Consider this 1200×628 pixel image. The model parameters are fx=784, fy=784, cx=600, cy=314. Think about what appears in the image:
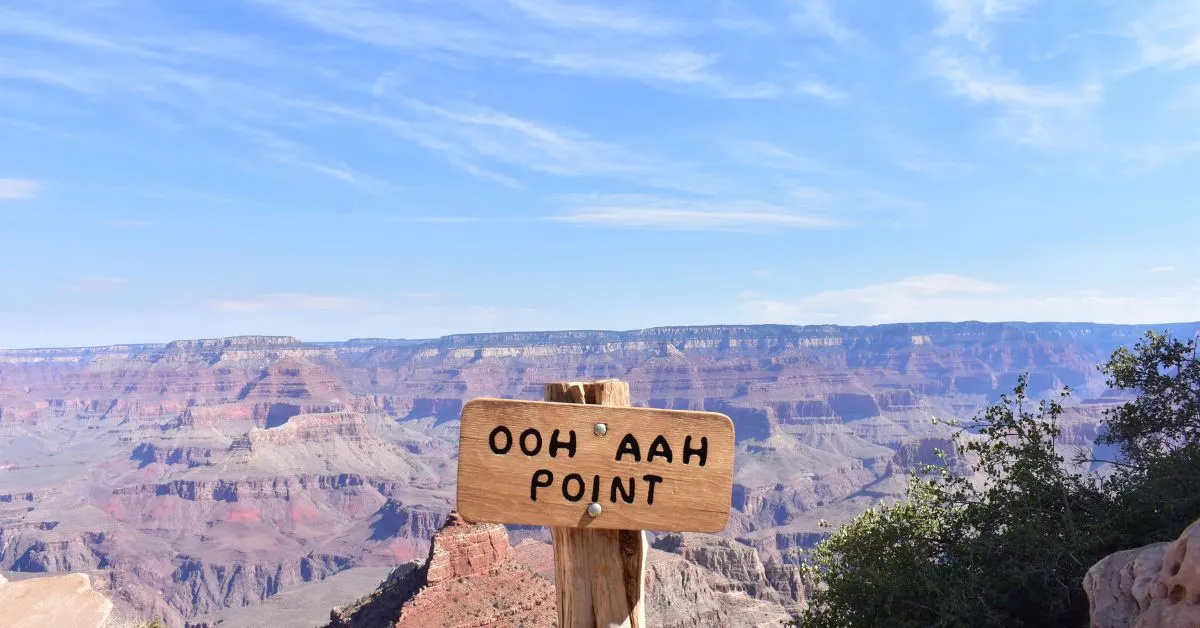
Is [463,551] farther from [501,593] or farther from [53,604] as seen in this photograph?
[53,604]

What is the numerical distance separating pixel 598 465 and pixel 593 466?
0.10ft

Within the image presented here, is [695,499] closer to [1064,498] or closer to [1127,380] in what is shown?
[1064,498]

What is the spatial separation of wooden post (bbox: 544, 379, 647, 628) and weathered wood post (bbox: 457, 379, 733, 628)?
70 millimetres

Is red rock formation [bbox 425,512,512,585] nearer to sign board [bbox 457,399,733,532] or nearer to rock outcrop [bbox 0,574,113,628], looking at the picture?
rock outcrop [bbox 0,574,113,628]

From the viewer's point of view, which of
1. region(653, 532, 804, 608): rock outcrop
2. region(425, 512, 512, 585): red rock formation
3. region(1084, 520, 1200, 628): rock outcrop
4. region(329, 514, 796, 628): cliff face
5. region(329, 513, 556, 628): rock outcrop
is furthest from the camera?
region(653, 532, 804, 608): rock outcrop

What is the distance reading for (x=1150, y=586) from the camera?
9.58 m

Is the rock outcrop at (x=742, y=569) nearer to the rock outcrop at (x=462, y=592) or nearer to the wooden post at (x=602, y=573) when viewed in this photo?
the rock outcrop at (x=462, y=592)

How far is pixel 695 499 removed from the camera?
15.2ft

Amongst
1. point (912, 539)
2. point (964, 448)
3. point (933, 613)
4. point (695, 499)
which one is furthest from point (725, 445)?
point (964, 448)

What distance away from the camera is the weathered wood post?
4.59m

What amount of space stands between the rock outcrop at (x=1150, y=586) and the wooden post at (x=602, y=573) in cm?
743

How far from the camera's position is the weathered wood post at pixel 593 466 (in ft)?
15.0

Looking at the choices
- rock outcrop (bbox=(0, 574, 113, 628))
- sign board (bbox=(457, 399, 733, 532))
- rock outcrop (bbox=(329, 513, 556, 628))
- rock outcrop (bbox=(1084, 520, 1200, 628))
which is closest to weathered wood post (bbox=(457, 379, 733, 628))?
sign board (bbox=(457, 399, 733, 532))

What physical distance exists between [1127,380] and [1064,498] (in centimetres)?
768
